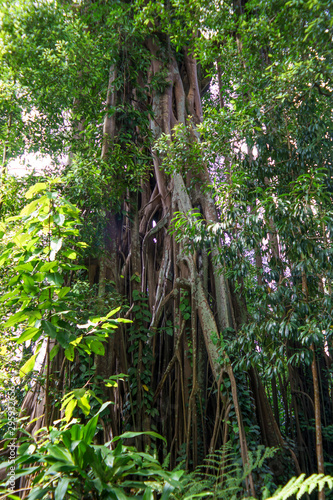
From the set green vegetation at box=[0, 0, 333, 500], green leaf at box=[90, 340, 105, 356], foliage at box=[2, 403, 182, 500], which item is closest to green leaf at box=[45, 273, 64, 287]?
green vegetation at box=[0, 0, 333, 500]

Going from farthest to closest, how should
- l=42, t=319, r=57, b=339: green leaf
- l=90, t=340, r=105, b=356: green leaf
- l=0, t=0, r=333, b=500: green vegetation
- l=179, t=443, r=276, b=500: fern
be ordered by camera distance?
1. l=0, t=0, r=333, b=500: green vegetation
2. l=179, t=443, r=276, b=500: fern
3. l=90, t=340, r=105, b=356: green leaf
4. l=42, t=319, r=57, b=339: green leaf

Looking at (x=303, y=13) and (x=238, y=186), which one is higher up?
(x=303, y=13)

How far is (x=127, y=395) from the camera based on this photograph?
3625mm

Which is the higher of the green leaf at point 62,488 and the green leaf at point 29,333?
the green leaf at point 29,333

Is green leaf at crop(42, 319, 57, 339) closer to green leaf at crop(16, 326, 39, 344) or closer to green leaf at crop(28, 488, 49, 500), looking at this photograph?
green leaf at crop(16, 326, 39, 344)

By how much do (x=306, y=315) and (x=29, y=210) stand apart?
6.08 ft

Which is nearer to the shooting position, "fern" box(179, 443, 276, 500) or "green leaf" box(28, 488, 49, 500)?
"green leaf" box(28, 488, 49, 500)

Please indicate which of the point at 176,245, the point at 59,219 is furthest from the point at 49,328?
the point at 176,245

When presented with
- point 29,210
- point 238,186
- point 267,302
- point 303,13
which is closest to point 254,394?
point 267,302

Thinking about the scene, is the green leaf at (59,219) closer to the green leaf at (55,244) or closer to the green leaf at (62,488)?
the green leaf at (55,244)

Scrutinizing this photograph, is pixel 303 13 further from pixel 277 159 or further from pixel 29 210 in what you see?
pixel 29 210

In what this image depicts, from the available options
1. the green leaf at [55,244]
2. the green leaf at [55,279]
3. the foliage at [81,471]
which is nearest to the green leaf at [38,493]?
the foliage at [81,471]

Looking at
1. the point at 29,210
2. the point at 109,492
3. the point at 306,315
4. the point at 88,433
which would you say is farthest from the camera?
the point at 306,315

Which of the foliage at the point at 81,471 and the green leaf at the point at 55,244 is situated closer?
the foliage at the point at 81,471
